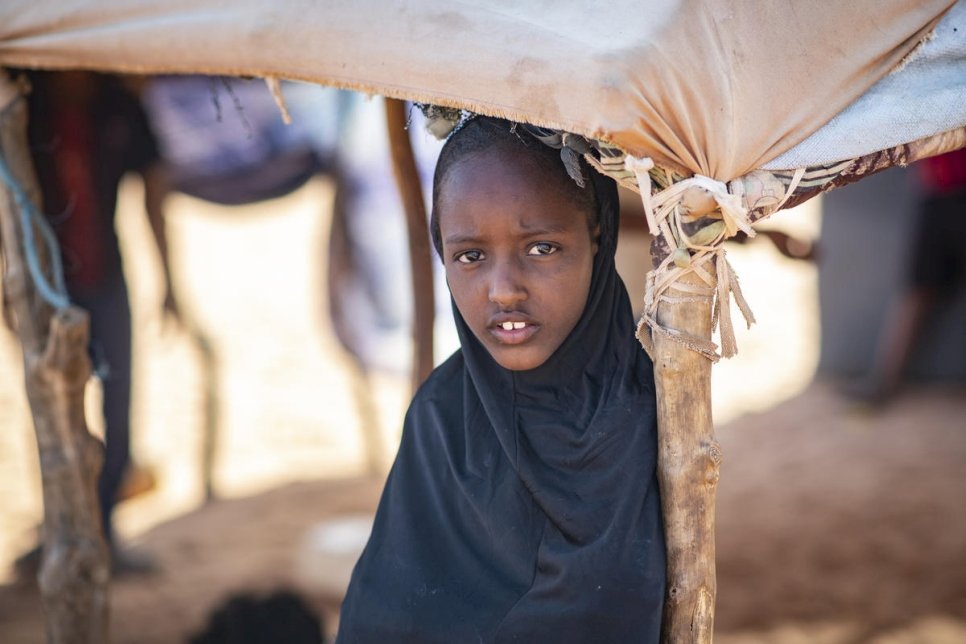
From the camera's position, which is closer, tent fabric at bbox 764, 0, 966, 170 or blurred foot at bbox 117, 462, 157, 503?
tent fabric at bbox 764, 0, 966, 170

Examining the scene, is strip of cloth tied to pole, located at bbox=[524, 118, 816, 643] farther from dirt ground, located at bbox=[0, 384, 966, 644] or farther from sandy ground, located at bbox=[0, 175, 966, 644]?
dirt ground, located at bbox=[0, 384, 966, 644]

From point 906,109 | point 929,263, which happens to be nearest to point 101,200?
point 906,109

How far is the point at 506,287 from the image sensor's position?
1981mm

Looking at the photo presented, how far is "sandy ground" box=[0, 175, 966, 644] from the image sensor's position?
425 centimetres

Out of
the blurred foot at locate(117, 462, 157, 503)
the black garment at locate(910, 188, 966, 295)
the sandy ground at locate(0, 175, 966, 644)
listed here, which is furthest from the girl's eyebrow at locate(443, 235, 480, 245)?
the black garment at locate(910, 188, 966, 295)

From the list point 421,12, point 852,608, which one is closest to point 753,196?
point 421,12

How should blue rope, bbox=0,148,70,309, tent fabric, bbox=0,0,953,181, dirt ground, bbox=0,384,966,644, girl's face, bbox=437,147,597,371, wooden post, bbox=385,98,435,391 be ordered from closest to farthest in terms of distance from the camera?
1. tent fabric, bbox=0,0,953,181
2. girl's face, bbox=437,147,597,371
3. blue rope, bbox=0,148,70,309
4. wooden post, bbox=385,98,435,391
5. dirt ground, bbox=0,384,966,644

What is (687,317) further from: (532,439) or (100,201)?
(100,201)

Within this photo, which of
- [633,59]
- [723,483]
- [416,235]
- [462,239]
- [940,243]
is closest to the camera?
[633,59]

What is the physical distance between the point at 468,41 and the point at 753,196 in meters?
0.61

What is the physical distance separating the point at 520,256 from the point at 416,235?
4.87 feet

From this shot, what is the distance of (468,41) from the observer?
6.28ft

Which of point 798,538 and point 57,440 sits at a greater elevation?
point 57,440

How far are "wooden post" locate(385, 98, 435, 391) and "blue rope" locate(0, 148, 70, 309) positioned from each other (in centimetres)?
109
